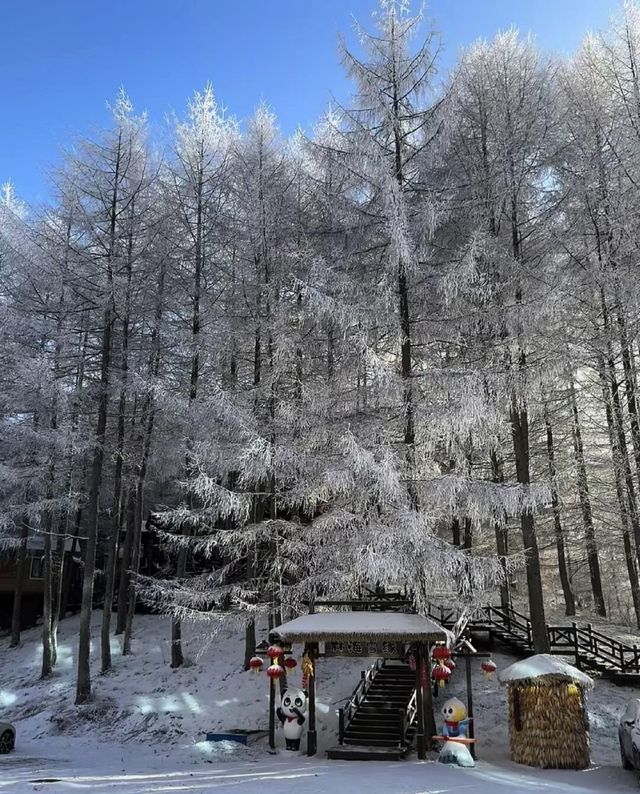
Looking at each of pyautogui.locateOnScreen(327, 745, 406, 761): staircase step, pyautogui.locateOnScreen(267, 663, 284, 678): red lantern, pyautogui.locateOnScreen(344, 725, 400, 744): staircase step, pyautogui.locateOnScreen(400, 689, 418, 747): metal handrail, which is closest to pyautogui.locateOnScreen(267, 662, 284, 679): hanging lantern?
pyautogui.locateOnScreen(267, 663, 284, 678): red lantern

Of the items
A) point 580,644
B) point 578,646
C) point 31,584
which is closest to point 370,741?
point 578,646

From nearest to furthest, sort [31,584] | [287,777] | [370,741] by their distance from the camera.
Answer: [287,777], [370,741], [31,584]

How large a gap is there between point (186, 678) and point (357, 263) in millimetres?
12125

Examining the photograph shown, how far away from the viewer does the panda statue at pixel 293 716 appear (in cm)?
1159

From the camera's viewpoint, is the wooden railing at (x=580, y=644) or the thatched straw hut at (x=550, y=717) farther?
the wooden railing at (x=580, y=644)

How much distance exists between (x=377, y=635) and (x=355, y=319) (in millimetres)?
6098

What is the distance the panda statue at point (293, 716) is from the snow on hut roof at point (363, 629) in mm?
1638

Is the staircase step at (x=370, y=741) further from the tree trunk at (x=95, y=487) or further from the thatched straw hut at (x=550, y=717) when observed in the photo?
the tree trunk at (x=95, y=487)

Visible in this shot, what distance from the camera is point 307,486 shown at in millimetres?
12516

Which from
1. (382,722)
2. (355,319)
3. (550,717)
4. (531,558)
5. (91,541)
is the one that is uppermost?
(355,319)

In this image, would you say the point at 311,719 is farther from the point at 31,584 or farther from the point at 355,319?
the point at 31,584

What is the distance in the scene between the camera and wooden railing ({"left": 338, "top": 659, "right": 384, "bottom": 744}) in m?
11.6

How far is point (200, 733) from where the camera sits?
1350 cm

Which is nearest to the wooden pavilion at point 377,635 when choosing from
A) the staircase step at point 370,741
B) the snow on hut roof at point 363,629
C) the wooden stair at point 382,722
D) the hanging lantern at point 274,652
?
the snow on hut roof at point 363,629
